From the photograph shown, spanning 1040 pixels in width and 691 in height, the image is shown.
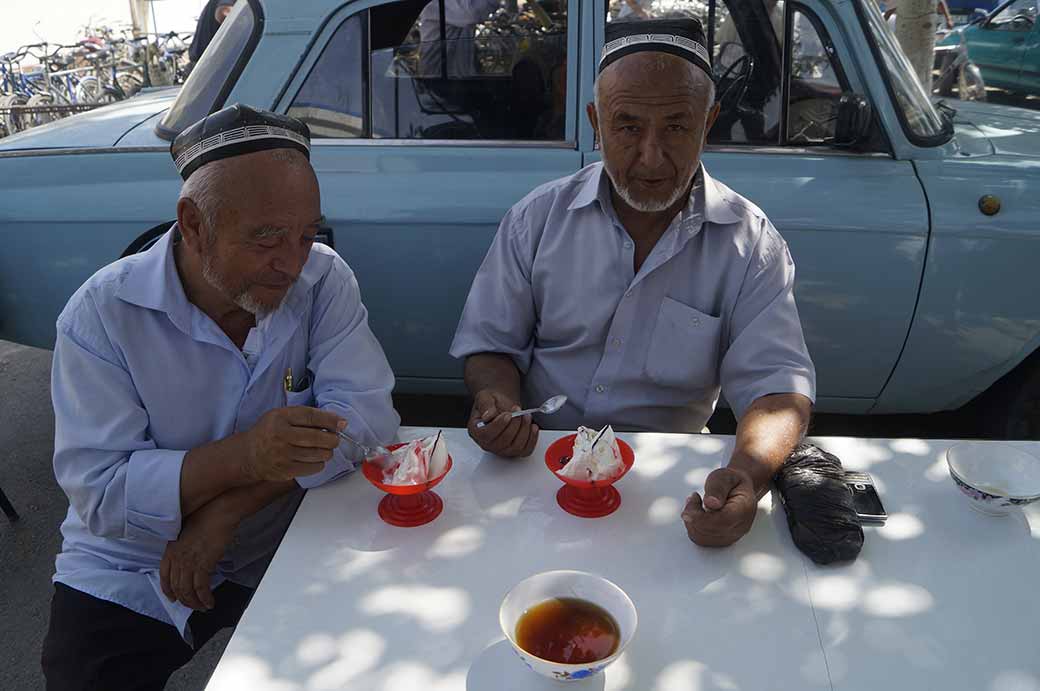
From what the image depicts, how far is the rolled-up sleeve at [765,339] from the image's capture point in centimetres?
194

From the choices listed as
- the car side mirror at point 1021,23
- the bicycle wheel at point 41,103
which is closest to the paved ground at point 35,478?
the bicycle wheel at point 41,103

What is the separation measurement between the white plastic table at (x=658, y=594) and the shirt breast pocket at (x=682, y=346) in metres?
0.42

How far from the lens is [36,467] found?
3.41 meters

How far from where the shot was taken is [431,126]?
283 centimetres

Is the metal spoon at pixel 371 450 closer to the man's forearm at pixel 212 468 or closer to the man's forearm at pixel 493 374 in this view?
the man's forearm at pixel 212 468

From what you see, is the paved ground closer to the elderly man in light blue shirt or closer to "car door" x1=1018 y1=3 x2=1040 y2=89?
the elderly man in light blue shirt

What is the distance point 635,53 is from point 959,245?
1419 millimetres

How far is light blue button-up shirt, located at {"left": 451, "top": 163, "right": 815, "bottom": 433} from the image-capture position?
6.63ft

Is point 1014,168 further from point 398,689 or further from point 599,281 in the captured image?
point 398,689

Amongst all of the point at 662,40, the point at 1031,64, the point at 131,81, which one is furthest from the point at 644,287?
the point at 131,81

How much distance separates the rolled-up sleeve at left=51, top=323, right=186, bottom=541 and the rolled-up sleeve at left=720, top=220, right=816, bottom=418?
1.30m

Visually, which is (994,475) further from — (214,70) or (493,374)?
(214,70)

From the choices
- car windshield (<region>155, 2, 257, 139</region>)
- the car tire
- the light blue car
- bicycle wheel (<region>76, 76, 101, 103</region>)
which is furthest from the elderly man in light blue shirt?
bicycle wheel (<region>76, 76, 101, 103</region>)

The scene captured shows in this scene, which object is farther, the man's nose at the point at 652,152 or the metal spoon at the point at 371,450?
the man's nose at the point at 652,152
